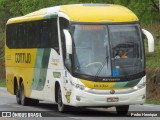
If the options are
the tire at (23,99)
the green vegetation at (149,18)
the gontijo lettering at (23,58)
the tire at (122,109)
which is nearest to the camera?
the tire at (122,109)

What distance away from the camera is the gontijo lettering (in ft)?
82.6

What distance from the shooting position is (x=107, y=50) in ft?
63.9

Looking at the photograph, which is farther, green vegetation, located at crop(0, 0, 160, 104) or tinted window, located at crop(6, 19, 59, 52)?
green vegetation, located at crop(0, 0, 160, 104)

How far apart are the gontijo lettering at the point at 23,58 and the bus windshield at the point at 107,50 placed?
18.9 feet

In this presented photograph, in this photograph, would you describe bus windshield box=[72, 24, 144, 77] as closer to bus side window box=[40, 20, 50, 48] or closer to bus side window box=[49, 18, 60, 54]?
bus side window box=[49, 18, 60, 54]

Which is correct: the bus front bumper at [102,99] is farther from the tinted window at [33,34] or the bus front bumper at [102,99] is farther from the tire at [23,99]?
the tire at [23,99]

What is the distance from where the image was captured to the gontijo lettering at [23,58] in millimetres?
25178

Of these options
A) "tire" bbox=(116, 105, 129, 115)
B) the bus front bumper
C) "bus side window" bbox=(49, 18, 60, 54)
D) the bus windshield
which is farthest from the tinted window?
"tire" bbox=(116, 105, 129, 115)

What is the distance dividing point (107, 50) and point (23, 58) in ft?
23.4

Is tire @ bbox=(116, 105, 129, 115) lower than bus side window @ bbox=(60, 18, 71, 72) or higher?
lower

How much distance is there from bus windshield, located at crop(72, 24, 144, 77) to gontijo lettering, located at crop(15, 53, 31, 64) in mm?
5747

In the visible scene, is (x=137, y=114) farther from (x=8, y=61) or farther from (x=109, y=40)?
(x=8, y=61)

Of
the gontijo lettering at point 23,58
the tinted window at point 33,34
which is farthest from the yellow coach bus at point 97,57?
the gontijo lettering at point 23,58

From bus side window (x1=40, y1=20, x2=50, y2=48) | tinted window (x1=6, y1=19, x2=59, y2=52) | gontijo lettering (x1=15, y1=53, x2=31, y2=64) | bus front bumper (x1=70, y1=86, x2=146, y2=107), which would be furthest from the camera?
gontijo lettering (x1=15, y1=53, x2=31, y2=64)
